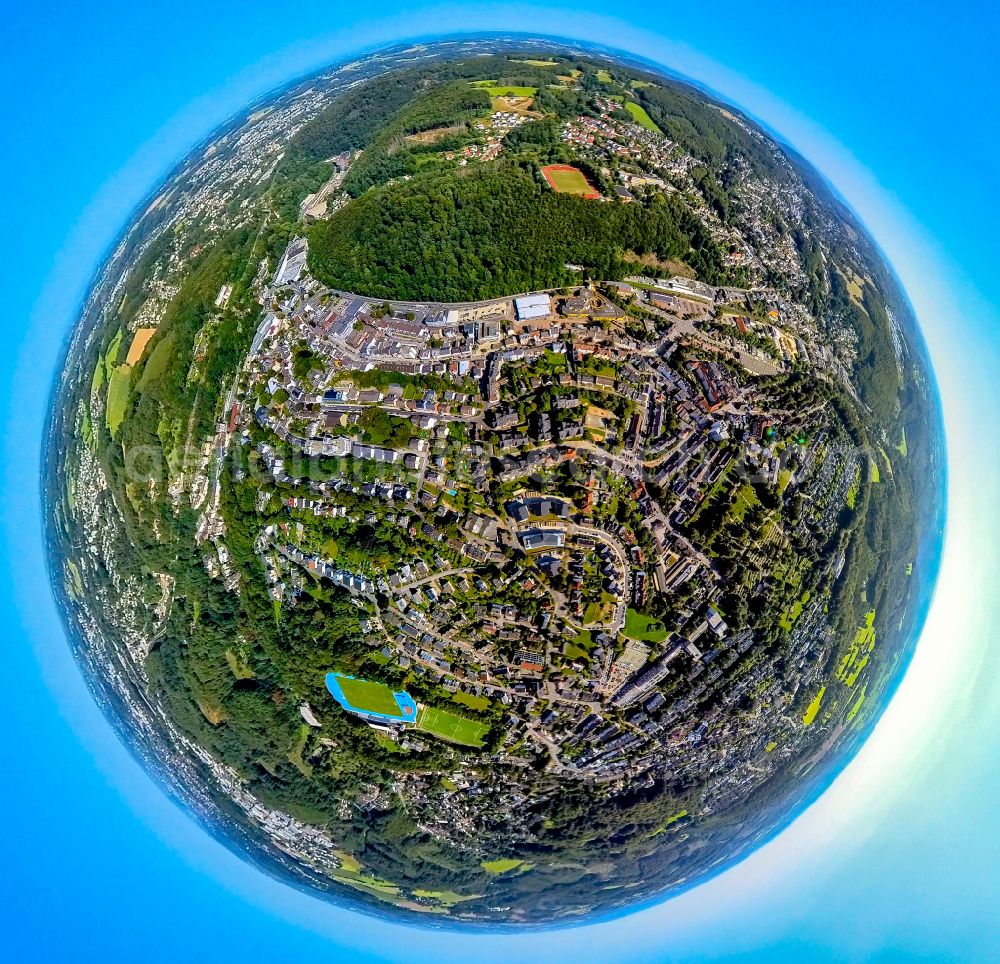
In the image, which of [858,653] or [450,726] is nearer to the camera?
[450,726]

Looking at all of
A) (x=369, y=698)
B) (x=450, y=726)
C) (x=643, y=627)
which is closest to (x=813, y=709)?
(x=643, y=627)

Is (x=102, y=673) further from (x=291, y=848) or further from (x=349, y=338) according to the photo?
(x=349, y=338)

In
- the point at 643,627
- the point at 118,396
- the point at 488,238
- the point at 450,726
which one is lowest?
the point at 450,726

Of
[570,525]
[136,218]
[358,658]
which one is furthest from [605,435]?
[136,218]

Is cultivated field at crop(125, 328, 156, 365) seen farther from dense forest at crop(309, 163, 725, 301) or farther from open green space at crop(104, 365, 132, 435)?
dense forest at crop(309, 163, 725, 301)

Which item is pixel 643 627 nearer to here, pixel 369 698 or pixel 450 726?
pixel 450 726

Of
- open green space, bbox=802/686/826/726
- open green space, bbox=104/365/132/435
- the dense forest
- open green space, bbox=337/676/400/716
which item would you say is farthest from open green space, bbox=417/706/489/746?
open green space, bbox=104/365/132/435

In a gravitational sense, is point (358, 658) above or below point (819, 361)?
below
